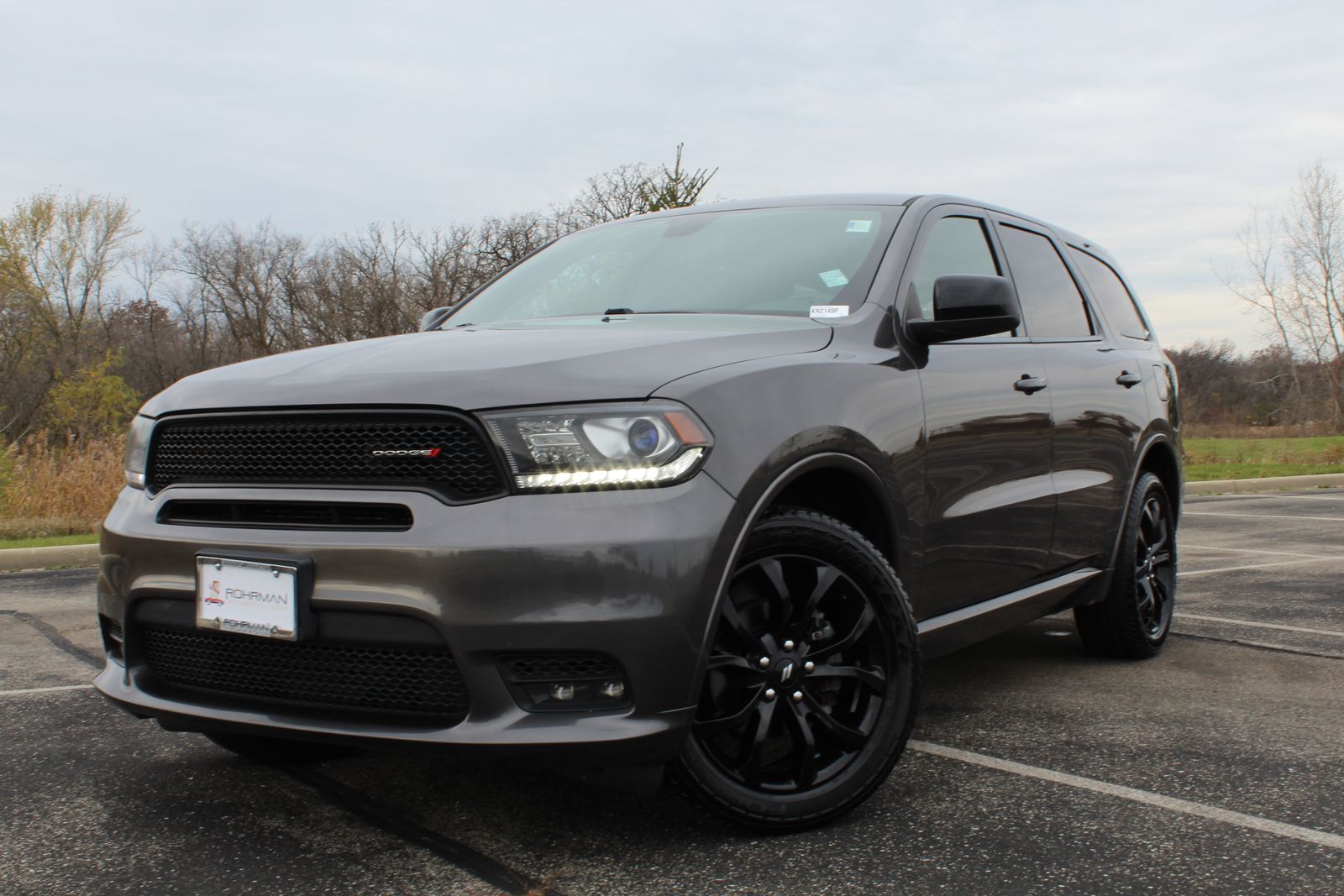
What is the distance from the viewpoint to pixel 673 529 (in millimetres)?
2367

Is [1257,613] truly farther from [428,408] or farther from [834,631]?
[428,408]

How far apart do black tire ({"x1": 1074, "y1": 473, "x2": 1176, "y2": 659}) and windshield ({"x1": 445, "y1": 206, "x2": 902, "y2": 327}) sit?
Result: 1912 mm

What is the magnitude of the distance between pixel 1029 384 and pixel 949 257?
0.50m

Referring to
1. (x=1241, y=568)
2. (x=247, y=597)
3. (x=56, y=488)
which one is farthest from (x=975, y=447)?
(x=56, y=488)

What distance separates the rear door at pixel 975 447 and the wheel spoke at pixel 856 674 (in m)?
0.51

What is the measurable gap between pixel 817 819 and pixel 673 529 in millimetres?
861

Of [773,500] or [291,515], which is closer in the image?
[291,515]

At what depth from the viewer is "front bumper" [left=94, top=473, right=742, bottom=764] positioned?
90.9 inches

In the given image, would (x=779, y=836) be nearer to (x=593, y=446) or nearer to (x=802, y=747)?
(x=802, y=747)

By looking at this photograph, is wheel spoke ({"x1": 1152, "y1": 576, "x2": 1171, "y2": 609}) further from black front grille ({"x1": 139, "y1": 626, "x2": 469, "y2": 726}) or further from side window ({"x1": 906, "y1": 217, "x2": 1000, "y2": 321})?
black front grille ({"x1": 139, "y1": 626, "x2": 469, "y2": 726})

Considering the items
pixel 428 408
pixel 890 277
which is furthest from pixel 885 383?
pixel 428 408

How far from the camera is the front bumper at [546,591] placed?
7.57 ft

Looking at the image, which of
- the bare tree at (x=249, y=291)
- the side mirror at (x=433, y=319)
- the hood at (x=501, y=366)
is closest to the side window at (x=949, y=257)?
the hood at (x=501, y=366)

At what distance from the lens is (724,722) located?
260cm
